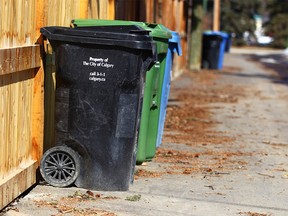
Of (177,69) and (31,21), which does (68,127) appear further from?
(177,69)

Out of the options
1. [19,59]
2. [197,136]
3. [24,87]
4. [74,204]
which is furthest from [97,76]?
[197,136]

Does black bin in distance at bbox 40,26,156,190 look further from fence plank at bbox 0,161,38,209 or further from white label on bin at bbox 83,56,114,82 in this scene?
fence plank at bbox 0,161,38,209

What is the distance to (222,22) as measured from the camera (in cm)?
6962

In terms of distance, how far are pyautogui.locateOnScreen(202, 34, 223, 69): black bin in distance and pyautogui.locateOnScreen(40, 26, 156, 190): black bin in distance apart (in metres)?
23.5

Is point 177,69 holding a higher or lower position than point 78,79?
lower

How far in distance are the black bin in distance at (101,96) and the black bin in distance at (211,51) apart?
23497 mm

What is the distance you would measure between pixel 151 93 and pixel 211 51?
22.2 m

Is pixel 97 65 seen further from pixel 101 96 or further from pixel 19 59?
pixel 19 59

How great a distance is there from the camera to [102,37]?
7.14 m

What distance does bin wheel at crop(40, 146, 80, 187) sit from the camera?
284 inches

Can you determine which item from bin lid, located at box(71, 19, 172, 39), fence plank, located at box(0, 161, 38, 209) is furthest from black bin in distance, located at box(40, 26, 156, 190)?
bin lid, located at box(71, 19, 172, 39)

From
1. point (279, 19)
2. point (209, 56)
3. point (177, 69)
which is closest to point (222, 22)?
point (279, 19)

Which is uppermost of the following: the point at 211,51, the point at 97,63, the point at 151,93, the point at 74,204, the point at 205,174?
the point at 97,63

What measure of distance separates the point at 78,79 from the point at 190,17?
76.5ft
